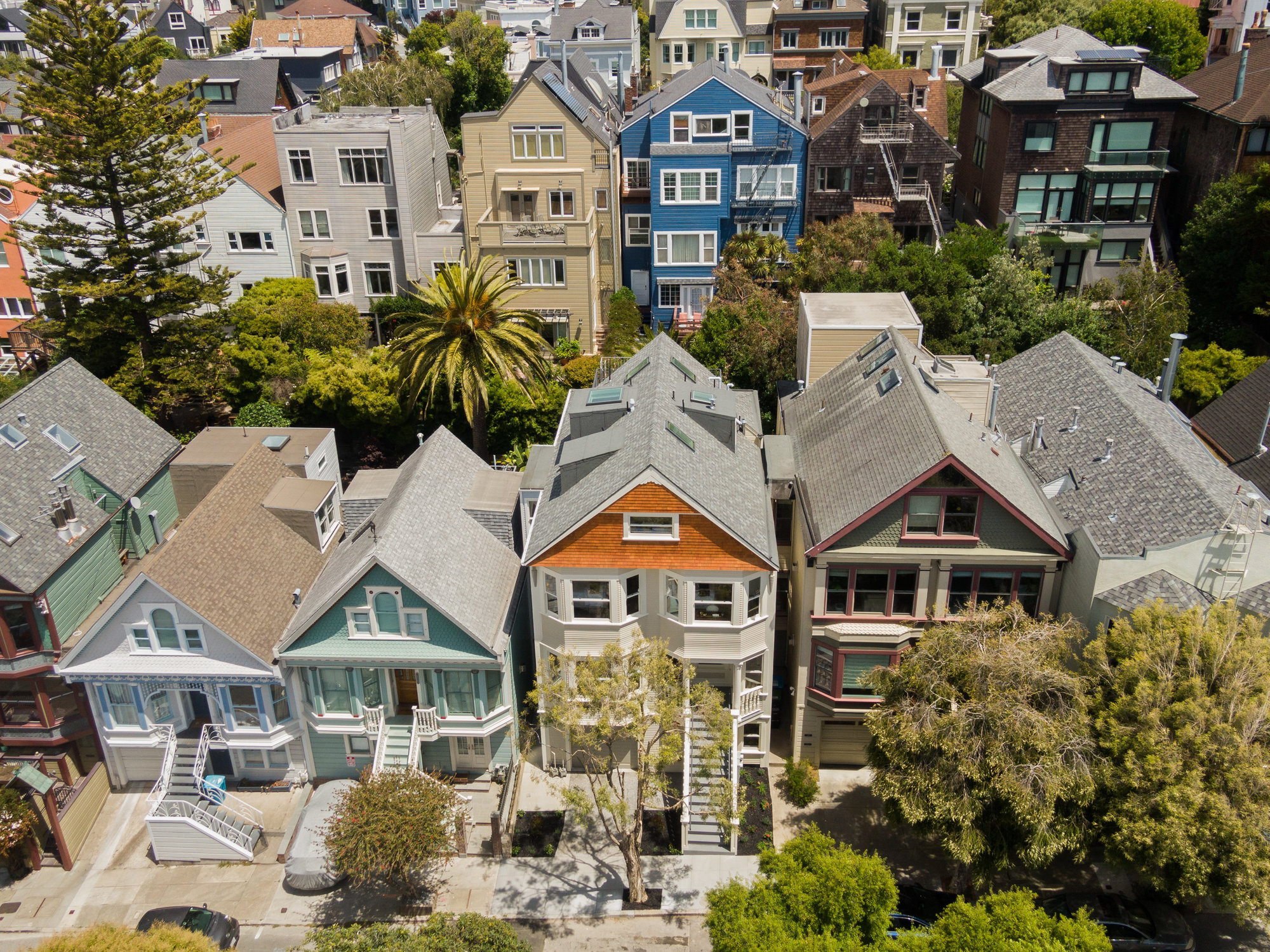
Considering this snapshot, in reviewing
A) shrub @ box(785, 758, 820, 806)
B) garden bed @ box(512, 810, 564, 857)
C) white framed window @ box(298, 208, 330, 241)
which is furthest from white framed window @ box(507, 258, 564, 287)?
shrub @ box(785, 758, 820, 806)

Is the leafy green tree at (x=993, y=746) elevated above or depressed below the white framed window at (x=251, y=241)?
below

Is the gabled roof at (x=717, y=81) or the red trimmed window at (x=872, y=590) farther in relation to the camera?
the gabled roof at (x=717, y=81)

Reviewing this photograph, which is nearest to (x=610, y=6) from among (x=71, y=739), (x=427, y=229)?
(x=427, y=229)

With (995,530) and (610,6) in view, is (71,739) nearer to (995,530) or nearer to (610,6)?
(995,530)

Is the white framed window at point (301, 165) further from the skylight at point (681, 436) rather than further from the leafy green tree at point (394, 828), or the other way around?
the leafy green tree at point (394, 828)

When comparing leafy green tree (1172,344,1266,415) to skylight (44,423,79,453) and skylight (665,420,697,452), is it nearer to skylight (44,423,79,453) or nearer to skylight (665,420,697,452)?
skylight (665,420,697,452)

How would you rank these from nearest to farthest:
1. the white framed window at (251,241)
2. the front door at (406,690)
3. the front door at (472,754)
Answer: the front door at (406,690) < the front door at (472,754) < the white framed window at (251,241)

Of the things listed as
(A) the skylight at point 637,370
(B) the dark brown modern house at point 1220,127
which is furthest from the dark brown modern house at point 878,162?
(A) the skylight at point 637,370
